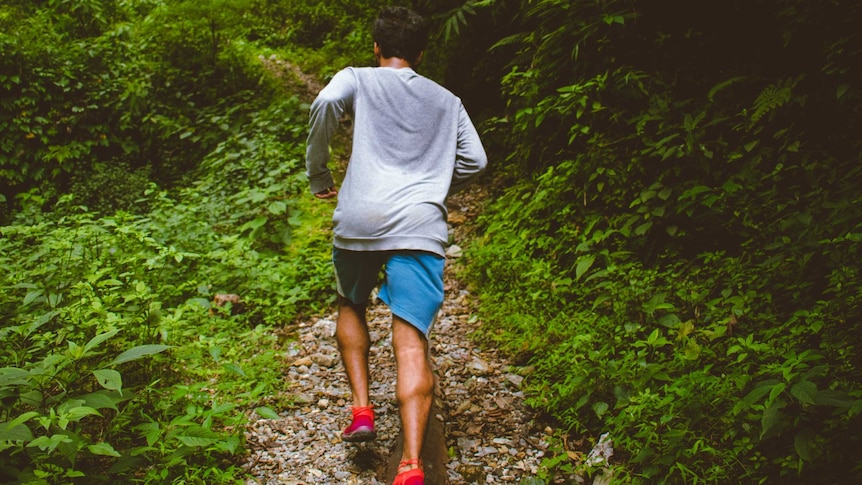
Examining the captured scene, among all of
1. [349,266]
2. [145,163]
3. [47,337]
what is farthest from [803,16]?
[145,163]

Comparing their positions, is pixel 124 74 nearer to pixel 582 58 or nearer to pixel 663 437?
pixel 582 58

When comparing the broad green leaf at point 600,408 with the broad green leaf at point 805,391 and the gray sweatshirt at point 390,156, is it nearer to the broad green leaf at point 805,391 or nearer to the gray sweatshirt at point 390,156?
the broad green leaf at point 805,391

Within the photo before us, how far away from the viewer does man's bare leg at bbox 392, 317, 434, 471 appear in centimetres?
231

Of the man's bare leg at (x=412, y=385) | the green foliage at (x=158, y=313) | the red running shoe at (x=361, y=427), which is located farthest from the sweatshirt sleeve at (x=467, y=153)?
the green foliage at (x=158, y=313)

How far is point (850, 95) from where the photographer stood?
3334 millimetres

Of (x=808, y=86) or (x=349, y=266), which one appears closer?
(x=349, y=266)

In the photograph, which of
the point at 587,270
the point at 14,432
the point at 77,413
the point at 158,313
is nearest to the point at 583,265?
the point at 587,270

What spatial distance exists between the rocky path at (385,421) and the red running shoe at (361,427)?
31 cm

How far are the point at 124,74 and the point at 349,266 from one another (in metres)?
7.66

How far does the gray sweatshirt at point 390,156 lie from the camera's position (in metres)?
2.41

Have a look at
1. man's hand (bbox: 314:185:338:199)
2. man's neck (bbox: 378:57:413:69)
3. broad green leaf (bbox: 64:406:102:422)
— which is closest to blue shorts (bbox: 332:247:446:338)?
man's hand (bbox: 314:185:338:199)

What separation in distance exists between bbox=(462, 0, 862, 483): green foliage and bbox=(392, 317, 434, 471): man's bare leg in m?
1.02

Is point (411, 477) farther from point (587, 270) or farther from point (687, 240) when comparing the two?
point (687, 240)

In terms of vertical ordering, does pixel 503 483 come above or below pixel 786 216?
below
